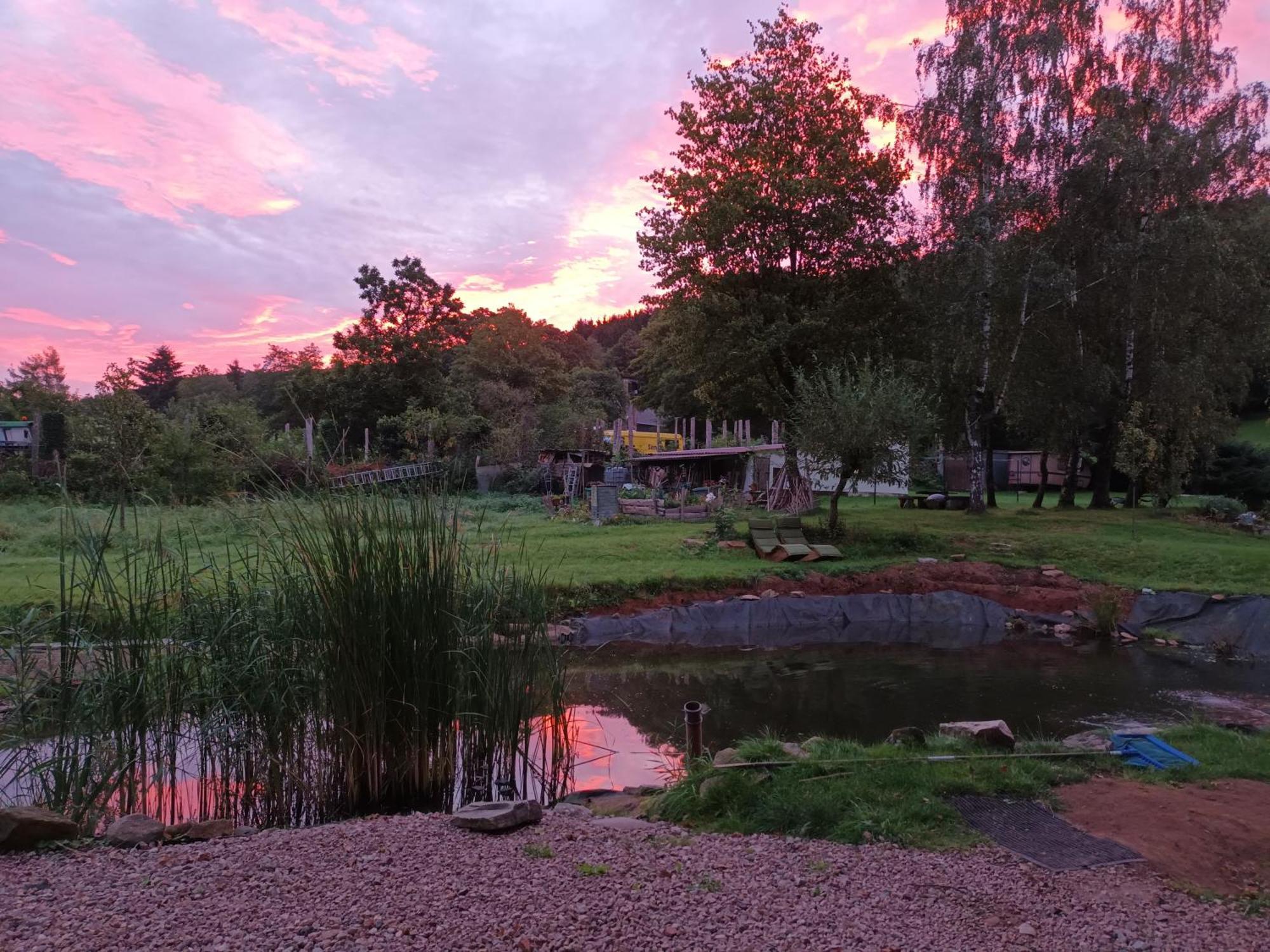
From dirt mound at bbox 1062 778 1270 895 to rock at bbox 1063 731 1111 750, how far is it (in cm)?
86

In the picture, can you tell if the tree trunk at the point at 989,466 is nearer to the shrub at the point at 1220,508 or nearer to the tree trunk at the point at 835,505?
the shrub at the point at 1220,508

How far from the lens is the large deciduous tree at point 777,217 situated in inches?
703

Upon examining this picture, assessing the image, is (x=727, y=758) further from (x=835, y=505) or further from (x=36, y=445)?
(x=36, y=445)

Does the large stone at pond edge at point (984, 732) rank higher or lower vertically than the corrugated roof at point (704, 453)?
lower

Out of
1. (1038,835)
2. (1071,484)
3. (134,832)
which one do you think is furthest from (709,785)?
(1071,484)

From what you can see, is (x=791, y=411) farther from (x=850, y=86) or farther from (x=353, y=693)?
(x=353, y=693)

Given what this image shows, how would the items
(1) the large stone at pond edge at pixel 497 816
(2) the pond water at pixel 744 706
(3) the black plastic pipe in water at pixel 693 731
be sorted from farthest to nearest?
(3) the black plastic pipe in water at pixel 693 731 → (2) the pond water at pixel 744 706 → (1) the large stone at pond edge at pixel 497 816

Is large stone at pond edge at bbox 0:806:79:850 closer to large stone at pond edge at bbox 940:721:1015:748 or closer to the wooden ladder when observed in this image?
large stone at pond edge at bbox 940:721:1015:748

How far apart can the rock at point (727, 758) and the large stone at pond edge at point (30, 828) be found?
3.36 meters

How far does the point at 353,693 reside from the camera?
4.33 metres

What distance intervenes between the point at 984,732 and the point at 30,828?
5.54 m

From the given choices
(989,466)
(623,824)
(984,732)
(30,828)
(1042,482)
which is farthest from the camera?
(989,466)

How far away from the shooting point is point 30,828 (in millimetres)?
3439

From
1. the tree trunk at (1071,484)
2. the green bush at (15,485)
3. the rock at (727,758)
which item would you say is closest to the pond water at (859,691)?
the rock at (727,758)
